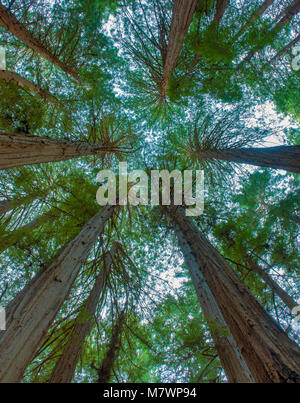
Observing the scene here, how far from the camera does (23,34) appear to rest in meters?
5.11

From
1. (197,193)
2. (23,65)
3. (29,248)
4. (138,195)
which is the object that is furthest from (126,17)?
(29,248)

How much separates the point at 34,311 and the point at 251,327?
2.45 meters

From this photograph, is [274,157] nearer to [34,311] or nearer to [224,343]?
[224,343]

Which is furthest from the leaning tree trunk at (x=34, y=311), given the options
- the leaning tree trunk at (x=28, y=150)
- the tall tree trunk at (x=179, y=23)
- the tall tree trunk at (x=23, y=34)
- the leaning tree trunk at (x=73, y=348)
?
the tall tree trunk at (x=23, y=34)

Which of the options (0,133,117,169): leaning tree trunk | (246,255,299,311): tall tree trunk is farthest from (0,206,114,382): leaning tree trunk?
(246,255,299,311): tall tree trunk

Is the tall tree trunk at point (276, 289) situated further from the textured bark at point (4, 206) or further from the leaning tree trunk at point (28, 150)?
the textured bark at point (4, 206)

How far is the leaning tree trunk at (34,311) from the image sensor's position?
172 cm

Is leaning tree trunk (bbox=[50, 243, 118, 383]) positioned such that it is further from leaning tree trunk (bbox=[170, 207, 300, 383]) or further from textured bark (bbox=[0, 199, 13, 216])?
textured bark (bbox=[0, 199, 13, 216])

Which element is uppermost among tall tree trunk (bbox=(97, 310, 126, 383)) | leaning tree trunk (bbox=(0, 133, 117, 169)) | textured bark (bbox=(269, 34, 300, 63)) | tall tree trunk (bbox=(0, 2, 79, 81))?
textured bark (bbox=(269, 34, 300, 63))

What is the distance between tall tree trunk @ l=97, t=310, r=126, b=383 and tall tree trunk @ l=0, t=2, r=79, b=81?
7.42 meters

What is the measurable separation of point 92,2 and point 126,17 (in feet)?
3.13

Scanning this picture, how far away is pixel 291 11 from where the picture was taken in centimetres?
638

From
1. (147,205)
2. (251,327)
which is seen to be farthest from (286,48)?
(251,327)

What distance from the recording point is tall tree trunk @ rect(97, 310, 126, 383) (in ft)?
12.3
